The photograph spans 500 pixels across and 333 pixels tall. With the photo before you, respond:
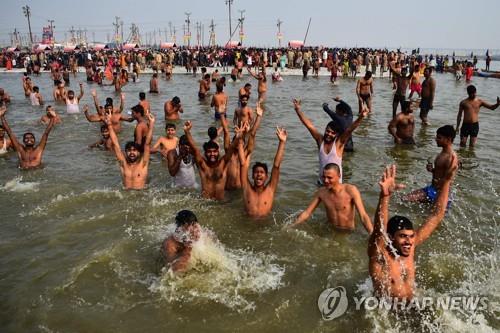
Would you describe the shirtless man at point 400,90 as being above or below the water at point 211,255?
above

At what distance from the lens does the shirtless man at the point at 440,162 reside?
→ 5.97 m

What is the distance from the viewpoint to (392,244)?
11.7ft

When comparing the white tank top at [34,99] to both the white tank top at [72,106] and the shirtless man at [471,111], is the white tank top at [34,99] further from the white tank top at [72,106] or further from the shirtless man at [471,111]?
the shirtless man at [471,111]

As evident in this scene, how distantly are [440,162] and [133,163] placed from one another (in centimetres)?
489

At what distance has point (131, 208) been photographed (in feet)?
21.6

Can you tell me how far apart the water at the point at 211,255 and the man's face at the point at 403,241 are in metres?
0.73

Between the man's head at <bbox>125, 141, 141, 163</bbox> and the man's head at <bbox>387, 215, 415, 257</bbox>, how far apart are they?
15.0ft

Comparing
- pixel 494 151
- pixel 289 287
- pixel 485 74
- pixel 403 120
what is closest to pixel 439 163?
pixel 289 287

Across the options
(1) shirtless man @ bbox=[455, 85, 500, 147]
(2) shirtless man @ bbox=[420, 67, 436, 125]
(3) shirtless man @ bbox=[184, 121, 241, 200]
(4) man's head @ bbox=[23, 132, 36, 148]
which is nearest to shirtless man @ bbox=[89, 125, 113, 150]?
(4) man's head @ bbox=[23, 132, 36, 148]

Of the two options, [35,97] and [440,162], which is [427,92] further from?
[35,97]

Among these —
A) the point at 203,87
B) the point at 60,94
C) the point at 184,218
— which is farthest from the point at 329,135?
the point at 60,94

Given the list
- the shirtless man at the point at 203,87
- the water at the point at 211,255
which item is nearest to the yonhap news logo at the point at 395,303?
the water at the point at 211,255

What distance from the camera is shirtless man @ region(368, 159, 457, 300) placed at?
3.34 metres

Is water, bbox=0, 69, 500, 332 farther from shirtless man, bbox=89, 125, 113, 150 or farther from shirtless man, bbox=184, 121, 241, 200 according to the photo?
shirtless man, bbox=89, 125, 113, 150
